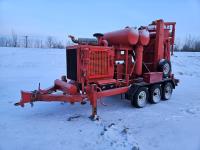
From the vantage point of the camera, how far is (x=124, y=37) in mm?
6520

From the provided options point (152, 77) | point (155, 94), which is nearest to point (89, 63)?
point (152, 77)

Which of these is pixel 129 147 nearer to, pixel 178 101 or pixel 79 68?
pixel 79 68

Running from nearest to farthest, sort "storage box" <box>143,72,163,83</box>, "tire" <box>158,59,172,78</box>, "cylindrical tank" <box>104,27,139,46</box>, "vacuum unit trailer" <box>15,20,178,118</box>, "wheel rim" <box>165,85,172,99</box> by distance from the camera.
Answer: "vacuum unit trailer" <box>15,20,178,118</box>, "cylindrical tank" <box>104,27,139,46</box>, "storage box" <box>143,72,163,83</box>, "tire" <box>158,59,172,78</box>, "wheel rim" <box>165,85,172,99</box>

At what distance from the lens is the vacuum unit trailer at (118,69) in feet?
19.0

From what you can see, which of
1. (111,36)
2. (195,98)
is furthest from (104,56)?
(195,98)

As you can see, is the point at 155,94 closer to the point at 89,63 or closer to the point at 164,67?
the point at 164,67

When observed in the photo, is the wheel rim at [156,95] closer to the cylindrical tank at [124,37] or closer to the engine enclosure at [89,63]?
the engine enclosure at [89,63]

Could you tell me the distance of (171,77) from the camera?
8227mm

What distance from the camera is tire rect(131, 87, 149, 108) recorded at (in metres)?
6.63

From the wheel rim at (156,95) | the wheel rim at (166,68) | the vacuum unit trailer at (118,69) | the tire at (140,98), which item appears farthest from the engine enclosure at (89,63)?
the wheel rim at (166,68)

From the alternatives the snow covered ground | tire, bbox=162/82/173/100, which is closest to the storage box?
tire, bbox=162/82/173/100

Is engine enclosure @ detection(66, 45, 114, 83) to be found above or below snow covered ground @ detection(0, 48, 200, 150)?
above

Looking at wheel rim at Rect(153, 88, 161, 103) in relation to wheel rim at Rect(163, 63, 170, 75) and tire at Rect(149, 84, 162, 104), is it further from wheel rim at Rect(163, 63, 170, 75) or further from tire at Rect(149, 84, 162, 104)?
wheel rim at Rect(163, 63, 170, 75)

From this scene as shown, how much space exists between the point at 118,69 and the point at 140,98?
120cm
